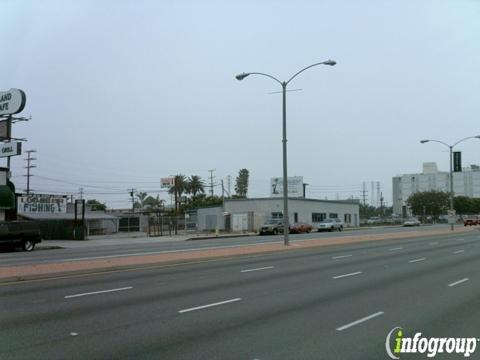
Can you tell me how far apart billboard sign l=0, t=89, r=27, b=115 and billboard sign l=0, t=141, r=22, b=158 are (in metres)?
2.33

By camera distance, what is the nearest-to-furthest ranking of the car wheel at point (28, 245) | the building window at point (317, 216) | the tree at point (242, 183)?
the car wheel at point (28, 245)
the building window at point (317, 216)
the tree at point (242, 183)

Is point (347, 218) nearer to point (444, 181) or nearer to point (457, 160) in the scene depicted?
point (457, 160)

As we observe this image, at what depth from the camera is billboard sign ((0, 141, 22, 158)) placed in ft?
132

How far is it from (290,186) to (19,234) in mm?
58139

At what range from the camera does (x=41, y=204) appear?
51.5 m

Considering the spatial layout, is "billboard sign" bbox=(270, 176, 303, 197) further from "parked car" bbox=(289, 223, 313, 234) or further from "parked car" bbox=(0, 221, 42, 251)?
"parked car" bbox=(0, 221, 42, 251)

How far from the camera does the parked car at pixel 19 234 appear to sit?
31141 millimetres

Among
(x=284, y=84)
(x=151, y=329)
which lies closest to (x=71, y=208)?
(x=284, y=84)

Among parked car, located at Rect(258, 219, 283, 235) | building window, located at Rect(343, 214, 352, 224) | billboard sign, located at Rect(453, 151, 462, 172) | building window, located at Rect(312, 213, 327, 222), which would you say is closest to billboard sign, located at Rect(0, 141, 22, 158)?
parked car, located at Rect(258, 219, 283, 235)

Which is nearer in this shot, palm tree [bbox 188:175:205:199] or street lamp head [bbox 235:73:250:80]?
street lamp head [bbox 235:73:250:80]

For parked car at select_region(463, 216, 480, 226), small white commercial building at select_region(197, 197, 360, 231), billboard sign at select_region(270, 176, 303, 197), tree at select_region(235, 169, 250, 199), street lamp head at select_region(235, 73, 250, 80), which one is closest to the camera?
street lamp head at select_region(235, 73, 250, 80)

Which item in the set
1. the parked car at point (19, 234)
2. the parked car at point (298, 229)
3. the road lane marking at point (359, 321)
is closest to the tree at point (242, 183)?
the parked car at point (298, 229)

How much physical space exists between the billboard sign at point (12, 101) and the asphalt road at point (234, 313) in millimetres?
27511

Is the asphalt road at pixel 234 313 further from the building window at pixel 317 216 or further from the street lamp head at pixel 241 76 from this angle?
the building window at pixel 317 216
